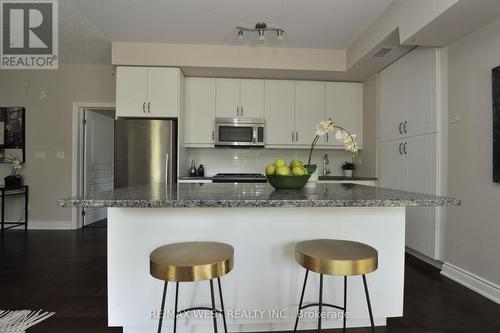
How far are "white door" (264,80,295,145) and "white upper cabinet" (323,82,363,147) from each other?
52cm

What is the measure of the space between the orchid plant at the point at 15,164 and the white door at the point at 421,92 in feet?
17.4

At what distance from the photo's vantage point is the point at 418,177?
9.20 feet

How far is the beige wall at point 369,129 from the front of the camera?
3607mm

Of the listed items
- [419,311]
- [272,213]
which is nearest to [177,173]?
[272,213]

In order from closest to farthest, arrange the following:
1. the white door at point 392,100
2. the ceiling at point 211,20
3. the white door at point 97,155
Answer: the ceiling at point 211,20, the white door at point 392,100, the white door at point 97,155

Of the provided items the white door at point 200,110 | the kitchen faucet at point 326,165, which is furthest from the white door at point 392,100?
the white door at point 200,110

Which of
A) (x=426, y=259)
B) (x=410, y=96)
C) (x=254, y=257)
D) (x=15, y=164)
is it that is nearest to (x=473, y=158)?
(x=410, y=96)

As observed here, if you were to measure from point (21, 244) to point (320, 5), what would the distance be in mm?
4392

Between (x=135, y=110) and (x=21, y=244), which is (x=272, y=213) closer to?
(x=135, y=110)

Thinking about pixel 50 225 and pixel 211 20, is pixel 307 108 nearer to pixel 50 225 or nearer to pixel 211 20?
pixel 211 20

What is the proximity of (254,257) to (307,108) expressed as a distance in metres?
2.75

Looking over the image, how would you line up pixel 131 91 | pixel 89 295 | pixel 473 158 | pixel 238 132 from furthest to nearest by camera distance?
pixel 238 132
pixel 131 91
pixel 473 158
pixel 89 295

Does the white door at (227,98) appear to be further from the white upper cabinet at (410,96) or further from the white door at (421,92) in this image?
the white door at (421,92)

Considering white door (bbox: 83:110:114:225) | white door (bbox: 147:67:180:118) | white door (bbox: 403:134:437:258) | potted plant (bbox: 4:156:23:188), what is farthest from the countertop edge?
potted plant (bbox: 4:156:23:188)
